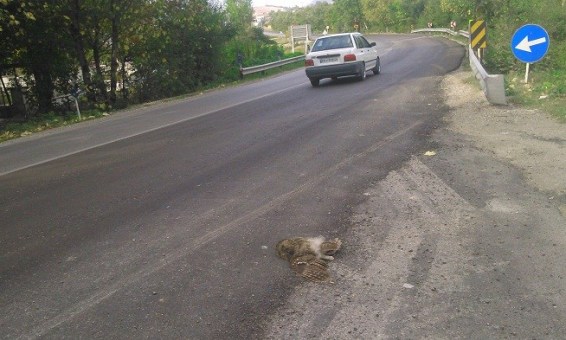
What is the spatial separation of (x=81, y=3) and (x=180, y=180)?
543 inches

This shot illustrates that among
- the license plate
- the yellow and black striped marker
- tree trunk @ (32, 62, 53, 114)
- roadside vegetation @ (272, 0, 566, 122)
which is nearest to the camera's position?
roadside vegetation @ (272, 0, 566, 122)

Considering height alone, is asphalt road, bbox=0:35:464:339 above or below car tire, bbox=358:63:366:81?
below

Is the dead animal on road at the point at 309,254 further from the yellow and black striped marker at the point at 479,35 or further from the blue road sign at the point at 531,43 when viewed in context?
the yellow and black striped marker at the point at 479,35

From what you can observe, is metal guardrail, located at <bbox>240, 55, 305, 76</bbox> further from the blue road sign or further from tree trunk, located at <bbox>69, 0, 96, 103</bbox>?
the blue road sign

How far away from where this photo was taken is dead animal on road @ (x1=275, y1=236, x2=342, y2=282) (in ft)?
13.5

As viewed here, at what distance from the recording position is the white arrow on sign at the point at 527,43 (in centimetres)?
1102

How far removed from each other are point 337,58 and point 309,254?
42.6ft

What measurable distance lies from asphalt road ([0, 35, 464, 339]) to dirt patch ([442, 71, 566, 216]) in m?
0.68

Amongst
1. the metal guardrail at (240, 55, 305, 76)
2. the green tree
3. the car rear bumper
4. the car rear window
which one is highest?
the green tree

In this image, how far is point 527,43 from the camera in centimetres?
1120

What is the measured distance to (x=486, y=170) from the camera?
643cm

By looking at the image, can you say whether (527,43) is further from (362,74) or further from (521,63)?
(362,74)

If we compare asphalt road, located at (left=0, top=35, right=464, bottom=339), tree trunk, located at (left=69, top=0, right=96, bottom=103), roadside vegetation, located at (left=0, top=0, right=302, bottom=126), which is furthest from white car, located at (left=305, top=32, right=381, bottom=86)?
tree trunk, located at (left=69, top=0, right=96, bottom=103)

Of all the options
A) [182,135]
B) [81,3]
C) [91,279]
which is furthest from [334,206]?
[81,3]
